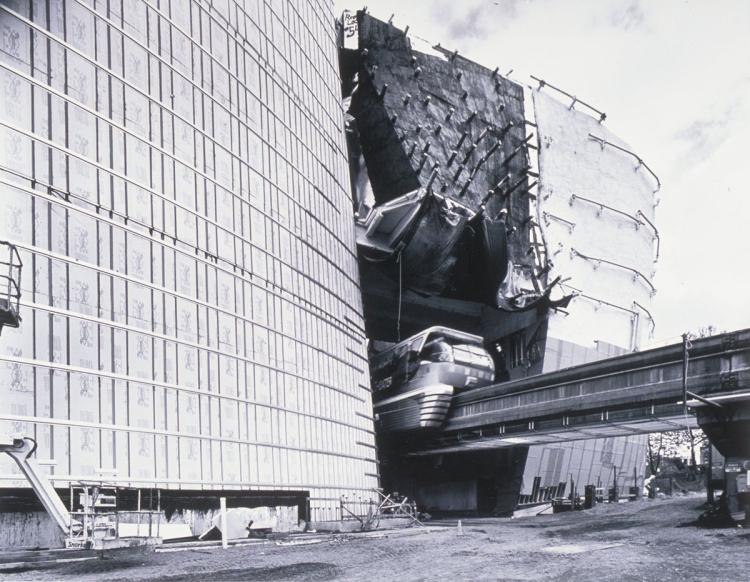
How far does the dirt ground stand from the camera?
1852cm

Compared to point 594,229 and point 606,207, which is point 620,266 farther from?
point 606,207

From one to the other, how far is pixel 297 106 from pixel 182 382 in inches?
958

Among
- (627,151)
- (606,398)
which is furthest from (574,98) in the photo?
(606,398)

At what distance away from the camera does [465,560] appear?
2261 centimetres

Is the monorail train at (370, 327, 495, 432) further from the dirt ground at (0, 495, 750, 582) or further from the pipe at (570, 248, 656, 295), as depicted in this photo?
the dirt ground at (0, 495, 750, 582)

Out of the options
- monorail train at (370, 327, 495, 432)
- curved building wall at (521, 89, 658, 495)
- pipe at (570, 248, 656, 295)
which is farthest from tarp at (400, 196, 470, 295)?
pipe at (570, 248, 656, 295)

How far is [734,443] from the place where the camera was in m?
31.3

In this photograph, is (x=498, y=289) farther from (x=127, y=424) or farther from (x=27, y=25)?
(x=27, y=25)

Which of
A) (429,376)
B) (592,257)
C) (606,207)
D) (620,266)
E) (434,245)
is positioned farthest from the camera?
(606,207)

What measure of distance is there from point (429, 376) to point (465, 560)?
3457cm

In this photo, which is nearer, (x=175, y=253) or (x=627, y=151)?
(x=175, y=253)

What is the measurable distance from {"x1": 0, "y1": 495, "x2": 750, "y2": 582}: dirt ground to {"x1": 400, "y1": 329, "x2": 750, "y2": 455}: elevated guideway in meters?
6.25

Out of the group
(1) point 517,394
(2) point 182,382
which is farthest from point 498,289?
(2) point 182,382

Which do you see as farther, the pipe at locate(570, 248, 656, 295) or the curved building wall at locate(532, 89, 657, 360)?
the pipe at locate(570, 248, 656, 295)
